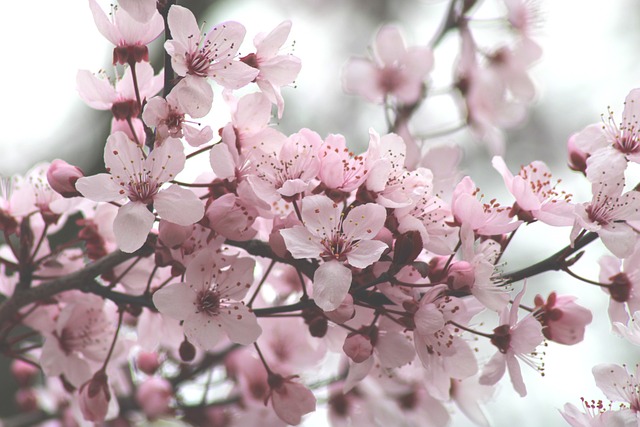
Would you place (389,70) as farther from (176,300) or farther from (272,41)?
(176,300)

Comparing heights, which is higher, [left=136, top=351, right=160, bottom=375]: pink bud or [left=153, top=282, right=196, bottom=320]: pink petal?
[left=153, top=282, right=196, bottom=320]: pink petal

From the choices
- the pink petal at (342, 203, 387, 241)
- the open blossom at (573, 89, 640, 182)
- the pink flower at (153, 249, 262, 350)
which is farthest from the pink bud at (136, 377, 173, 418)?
the open blossom at (573, 89, 640, 182)

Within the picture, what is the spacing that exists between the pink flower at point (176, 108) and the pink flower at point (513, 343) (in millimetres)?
605

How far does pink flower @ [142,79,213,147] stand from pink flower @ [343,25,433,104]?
3.87 ft

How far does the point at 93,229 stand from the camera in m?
1.63

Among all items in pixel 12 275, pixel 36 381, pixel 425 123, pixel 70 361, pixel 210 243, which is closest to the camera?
pixel 210 243

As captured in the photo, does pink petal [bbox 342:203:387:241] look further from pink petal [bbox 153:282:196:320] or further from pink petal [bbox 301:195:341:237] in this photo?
pink petal [bbox 153:282:196:320]

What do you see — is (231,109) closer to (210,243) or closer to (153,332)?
(210,243)

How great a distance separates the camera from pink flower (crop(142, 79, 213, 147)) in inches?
49.4

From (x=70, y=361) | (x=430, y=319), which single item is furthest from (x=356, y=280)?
(x=70, y=361)

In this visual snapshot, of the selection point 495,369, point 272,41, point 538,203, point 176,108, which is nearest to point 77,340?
point 176,108

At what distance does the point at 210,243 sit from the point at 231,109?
0.25 meters

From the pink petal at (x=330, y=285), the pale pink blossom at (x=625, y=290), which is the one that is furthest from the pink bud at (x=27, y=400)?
the pale pink blossom at (x=625, y=290)

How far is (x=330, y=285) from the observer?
1216 millimetres
